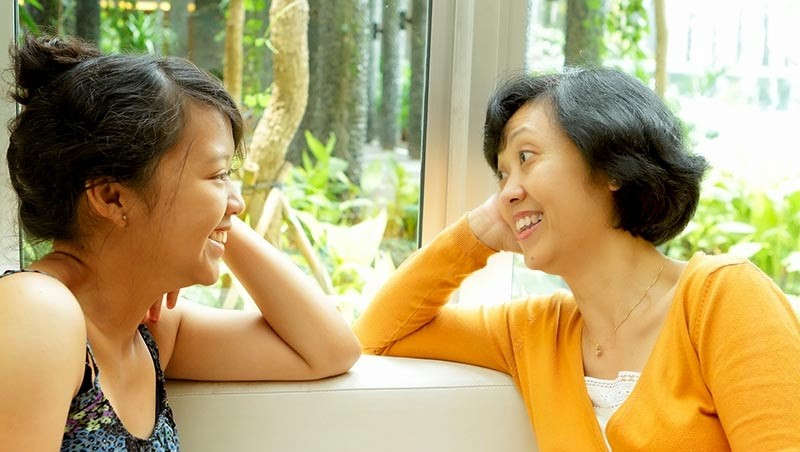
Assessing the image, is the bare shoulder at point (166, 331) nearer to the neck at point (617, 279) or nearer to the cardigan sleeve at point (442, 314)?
the cardigan sleeve at point (442, 314)

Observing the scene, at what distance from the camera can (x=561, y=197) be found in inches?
65.2

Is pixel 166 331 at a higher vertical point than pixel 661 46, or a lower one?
lower

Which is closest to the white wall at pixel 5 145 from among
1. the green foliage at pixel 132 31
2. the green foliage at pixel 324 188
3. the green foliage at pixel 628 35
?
the green foliage at pixel 132 31

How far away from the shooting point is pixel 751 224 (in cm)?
241

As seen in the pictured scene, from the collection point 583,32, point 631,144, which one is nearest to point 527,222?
point 631,144

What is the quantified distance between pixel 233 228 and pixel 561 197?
1.90ft

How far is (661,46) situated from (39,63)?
4.91 feet

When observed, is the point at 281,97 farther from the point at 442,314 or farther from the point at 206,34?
the point at 442,314

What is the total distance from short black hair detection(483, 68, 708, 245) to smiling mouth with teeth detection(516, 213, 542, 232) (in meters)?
0.12

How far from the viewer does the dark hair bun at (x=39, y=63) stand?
1405 millimetres

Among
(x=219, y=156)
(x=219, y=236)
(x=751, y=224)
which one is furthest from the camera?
(x=751, y=224)

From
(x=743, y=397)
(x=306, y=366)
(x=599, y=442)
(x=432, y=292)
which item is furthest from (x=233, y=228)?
(x=743, y=397)

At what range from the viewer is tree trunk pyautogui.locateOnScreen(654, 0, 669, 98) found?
2.33 meters

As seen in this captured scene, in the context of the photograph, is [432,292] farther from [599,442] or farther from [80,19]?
[80,19]
